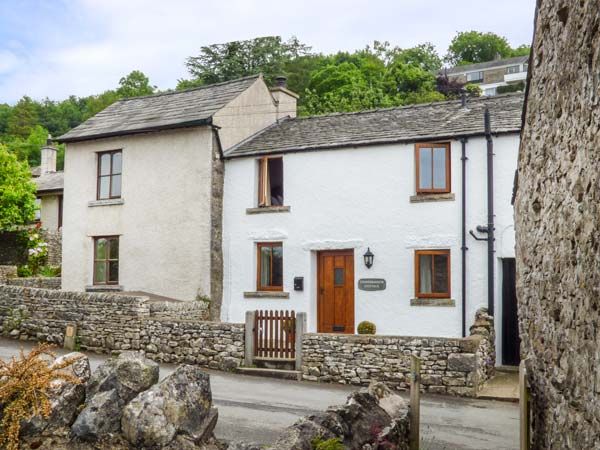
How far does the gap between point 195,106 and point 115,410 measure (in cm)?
1396

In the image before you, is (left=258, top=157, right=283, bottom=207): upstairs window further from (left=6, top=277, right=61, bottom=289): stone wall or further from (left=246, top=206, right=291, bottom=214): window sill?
(left=6, top=277, right=61, bottom=289): stone wall

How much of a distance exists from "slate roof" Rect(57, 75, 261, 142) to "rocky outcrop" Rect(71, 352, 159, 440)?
11410 mm

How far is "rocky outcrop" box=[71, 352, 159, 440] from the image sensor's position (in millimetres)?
7832

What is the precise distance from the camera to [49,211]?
1346 inches

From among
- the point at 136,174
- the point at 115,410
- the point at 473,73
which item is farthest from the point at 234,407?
the point at 473,73

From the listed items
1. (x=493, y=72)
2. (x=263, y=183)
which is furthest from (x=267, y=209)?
(x=493, y=72)

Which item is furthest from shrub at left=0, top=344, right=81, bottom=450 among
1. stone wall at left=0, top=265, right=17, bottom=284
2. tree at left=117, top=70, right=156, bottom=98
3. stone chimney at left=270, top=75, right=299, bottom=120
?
tree at left=117, top=70, right=156, bottom=98

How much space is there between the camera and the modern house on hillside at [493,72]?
77.1 m

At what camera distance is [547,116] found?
595 centimetres

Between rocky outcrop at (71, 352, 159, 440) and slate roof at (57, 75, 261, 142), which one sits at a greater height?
slate roof at (57, 75, 261, 142)

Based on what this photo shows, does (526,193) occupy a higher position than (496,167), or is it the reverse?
(496,167)

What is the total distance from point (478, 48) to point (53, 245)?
7673cm

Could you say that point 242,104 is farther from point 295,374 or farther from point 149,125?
point 295,374

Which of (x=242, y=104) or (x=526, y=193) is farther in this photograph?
(x=242, y=104)
